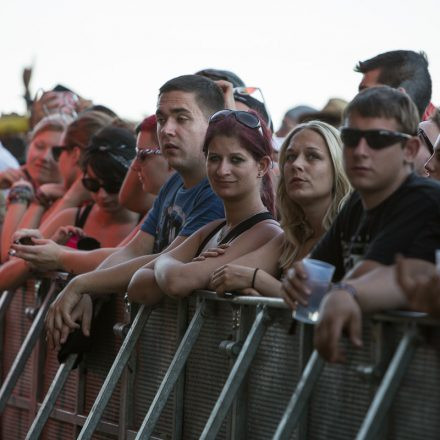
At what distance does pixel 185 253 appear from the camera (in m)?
6.09

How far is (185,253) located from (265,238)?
508 millimetres

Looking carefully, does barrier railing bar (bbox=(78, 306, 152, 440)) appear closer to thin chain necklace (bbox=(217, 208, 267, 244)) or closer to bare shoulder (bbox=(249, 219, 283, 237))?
thin chain necklace (bbox=(217, 208, 267, 244))

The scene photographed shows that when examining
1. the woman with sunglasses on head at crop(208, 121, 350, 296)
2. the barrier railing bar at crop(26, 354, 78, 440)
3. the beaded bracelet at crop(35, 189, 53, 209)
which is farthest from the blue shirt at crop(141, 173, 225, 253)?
the beaded bracelet at crop(35, 189, 53, 209)

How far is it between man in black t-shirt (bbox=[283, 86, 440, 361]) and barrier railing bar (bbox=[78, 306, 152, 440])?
6.10 ft

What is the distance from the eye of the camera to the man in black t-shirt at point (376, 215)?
4.00 m

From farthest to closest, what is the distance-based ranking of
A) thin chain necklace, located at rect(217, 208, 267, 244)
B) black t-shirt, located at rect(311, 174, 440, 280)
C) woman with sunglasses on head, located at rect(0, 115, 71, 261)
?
woman with sunglasses on head, located at rect(0, 115, 71, 261), thin chain necklace, located at rect(217, 208, 267, 244), black t-shirt, located at rect(311, 174, 440, 280)

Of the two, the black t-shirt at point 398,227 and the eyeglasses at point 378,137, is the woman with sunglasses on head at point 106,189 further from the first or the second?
the eyeglasses at point 378,137

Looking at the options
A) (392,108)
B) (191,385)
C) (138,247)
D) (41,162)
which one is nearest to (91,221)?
(138,247)

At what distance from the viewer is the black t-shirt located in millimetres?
4180

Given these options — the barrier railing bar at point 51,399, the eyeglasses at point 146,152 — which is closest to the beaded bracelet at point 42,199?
the eyeglasses at point 146,152

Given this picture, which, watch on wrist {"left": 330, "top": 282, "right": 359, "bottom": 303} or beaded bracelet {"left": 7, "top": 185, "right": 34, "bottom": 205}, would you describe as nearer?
watch on wrist {"left": 330, "top": 282, "right": 359, "bottom": 303}

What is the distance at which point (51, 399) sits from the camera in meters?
7.03

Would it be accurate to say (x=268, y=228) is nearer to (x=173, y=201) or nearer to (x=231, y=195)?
(x=231, y=195)

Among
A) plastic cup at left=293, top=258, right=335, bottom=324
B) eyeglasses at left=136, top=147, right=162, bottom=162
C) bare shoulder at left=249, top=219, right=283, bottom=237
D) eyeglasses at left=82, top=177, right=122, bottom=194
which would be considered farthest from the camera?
eyeglasses at left=82, top=177, right=122, bottom=194
